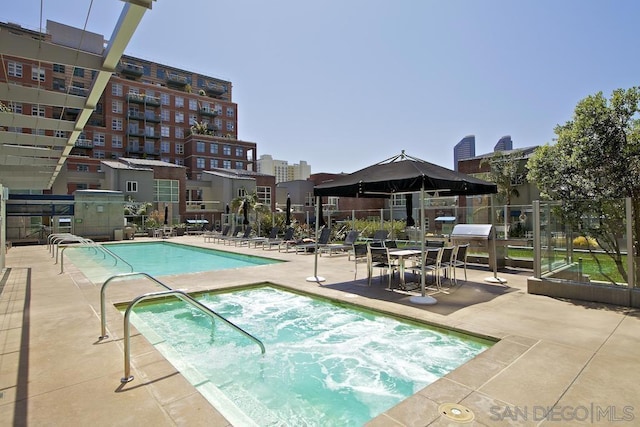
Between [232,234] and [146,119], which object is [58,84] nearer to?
[146,119]

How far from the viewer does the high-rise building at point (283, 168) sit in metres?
94.9

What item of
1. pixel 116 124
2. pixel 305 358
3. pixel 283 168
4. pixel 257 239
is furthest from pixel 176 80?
pixel 305 358

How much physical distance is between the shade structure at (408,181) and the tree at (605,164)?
65.4 inches

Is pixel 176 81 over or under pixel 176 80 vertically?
under

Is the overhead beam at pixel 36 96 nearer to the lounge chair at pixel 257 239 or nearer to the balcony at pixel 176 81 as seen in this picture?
the lounge chair at pixel 257 239

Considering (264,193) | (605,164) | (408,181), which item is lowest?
(408,181)

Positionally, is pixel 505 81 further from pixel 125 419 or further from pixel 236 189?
pixel 236 189

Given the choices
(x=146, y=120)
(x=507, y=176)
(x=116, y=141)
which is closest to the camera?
(x=507, y=176)

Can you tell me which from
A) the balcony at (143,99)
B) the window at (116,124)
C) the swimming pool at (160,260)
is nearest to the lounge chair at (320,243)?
the swimming pool at (160,260)

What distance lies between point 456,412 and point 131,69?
211ft

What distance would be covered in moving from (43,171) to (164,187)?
2187 centimetres

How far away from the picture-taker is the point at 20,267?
10.2 metres

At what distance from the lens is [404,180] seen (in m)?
6.23

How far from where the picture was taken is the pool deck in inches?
100
